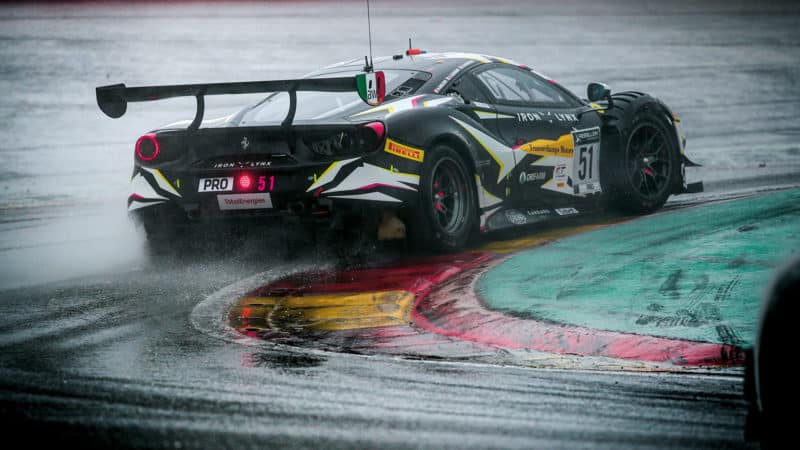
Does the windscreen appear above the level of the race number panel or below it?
above

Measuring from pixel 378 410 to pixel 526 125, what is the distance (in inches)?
176

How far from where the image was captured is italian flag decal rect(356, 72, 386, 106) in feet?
21.1

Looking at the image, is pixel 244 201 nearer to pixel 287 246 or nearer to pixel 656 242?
pixel 287 246

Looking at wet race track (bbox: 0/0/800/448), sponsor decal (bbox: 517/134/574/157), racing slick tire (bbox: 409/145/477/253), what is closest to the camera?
wet race track (bbox: 0/0/800/448)

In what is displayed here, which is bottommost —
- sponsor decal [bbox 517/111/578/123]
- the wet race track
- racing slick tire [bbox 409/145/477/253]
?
the wet race track

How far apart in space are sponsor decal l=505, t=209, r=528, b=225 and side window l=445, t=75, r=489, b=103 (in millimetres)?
751

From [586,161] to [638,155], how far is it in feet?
1.93

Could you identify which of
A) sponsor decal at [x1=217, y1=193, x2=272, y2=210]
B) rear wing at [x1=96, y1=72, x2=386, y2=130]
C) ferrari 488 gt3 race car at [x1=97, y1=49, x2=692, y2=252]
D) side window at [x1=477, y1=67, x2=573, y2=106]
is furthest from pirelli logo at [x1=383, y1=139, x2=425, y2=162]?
side window at [x1=477, y1=67, x2=573, y2=106]

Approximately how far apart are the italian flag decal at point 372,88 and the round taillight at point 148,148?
4.47 feet

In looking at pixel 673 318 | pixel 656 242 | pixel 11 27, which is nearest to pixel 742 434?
pixel 673 318

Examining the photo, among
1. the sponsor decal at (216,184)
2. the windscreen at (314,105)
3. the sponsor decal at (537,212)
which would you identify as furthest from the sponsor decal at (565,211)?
the sponsor decal at (216,184)

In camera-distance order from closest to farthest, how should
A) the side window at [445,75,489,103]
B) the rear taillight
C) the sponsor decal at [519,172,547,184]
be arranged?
the rear taillight
the side window at [445,75,489,103]
the sponsor decal at [519,172,547,184]

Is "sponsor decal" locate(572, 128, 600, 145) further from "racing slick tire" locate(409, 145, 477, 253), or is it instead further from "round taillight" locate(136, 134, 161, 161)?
"round taillight" locate(136, 134, 161, 161)

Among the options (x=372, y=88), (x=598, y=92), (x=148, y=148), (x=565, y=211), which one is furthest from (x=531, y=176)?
(x=148, y=148)
